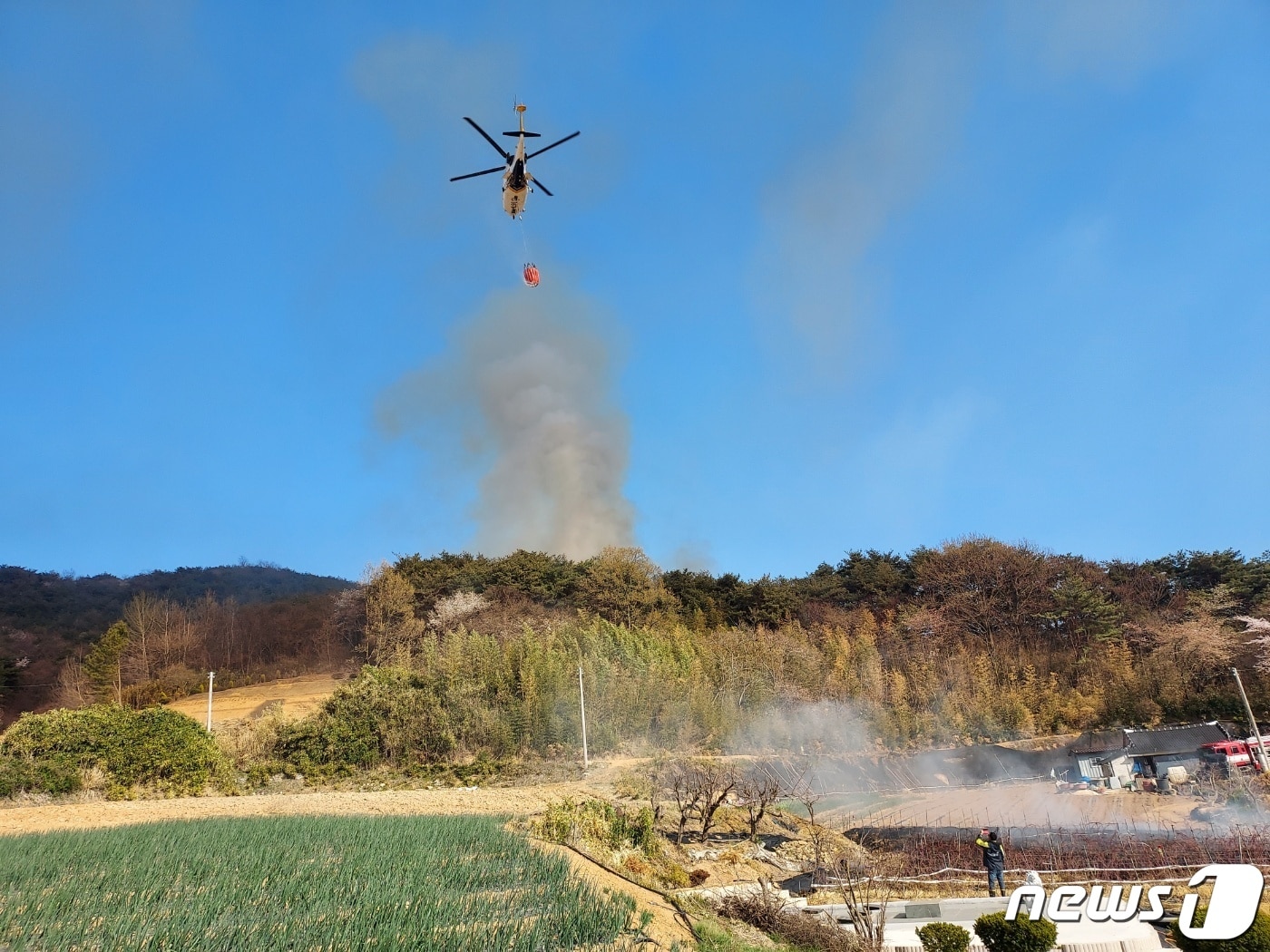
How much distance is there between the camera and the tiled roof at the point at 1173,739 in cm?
2016

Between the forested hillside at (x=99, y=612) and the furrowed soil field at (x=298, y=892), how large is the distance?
3601 centimetres

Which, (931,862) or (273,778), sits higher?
(273,778)

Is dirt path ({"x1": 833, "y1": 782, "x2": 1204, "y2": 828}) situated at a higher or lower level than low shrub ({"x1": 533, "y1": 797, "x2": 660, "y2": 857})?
lower

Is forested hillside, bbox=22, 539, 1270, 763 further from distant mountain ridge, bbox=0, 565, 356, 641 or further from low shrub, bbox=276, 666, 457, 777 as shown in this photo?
distant mountain ridge, bbox=0, 565, 356, 641

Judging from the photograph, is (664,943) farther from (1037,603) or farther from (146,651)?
(146,651)

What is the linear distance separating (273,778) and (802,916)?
62.6ft

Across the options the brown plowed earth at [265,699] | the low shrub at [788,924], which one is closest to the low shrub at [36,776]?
the brown plowed earth at [265,699]

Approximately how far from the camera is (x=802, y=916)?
10109mm

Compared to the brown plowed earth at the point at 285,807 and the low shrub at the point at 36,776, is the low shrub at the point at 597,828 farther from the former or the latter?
the low shrub at the point at 36,776

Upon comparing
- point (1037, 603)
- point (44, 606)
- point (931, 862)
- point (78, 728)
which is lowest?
point (931, 862)

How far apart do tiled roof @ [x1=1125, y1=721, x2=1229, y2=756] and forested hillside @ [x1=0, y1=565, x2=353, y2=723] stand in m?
48.3

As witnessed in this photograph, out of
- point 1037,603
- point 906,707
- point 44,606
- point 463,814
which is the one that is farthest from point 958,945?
point 44,606
